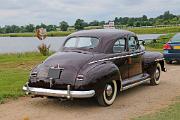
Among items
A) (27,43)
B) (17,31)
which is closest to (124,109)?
(27,43)

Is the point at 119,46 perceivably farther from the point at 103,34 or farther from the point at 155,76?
the point at 155,76

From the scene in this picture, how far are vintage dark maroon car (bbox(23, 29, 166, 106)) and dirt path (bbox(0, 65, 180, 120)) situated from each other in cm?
32

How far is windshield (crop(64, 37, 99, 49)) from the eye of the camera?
965 cm

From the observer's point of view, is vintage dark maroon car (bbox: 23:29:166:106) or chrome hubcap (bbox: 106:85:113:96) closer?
vintage dark maroon car (bbox: 23:29:166:106)

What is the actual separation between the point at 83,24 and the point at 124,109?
18.2m

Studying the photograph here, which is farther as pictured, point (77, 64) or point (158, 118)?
point (77, 64)

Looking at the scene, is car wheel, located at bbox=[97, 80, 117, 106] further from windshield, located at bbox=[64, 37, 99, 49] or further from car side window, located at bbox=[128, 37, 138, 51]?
car side window, located at bbox=[128, 37, 138, 51]

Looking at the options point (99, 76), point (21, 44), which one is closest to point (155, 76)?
point (99, 76)

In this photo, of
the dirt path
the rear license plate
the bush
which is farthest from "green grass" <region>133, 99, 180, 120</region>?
the bush

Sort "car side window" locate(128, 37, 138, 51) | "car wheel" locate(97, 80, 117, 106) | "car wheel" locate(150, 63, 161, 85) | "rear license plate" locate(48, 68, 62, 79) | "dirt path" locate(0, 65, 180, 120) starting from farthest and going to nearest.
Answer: "car wheel" locate(150, 63, 161, 85)
"car side window" locate(128, 37, 138, 51)
"car wheel" locate(97, 80, 117, 106)
"rear license plate" locate(48, 68, 62, 79)
"dirt path" locate(0, 65, 180, 120)

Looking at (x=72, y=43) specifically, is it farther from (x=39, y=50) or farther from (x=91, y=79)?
(x=39, y=50)

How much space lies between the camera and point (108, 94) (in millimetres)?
8953

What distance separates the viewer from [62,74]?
8539mm

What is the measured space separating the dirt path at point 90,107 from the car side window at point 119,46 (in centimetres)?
114
